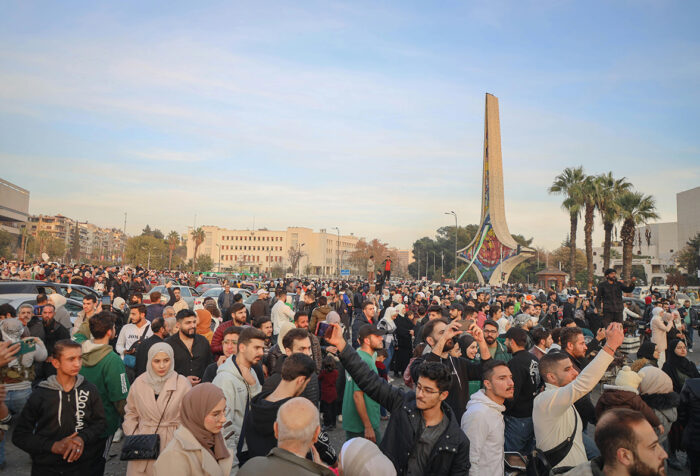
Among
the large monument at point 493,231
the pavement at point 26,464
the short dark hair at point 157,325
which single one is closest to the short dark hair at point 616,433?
the pavement at point 26,464

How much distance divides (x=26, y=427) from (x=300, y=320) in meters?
4.17

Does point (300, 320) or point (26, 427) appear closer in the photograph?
point (26, 427)

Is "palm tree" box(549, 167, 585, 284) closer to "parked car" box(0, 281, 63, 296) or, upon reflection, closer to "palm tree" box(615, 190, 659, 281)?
"palm tree" box(615, 190, 659, 281)

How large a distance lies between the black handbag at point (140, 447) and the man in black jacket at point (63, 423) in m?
0.78

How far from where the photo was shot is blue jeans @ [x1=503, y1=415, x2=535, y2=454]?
16.0ft

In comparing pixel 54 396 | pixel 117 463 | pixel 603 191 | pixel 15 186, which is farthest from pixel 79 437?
pixel 15 186

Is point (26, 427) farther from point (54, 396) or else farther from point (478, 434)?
point (478, 434)

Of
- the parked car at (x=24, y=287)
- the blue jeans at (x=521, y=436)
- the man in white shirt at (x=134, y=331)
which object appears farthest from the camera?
the parked car at (x=24, y=287)

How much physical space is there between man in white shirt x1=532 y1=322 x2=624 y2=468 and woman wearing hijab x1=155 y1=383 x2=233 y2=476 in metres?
2.44

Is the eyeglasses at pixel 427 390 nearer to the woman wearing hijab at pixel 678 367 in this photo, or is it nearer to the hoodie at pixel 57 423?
the hoodie at pixel 57 423

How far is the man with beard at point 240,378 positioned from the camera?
453 centimetres

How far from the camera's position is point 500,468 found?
151 inches

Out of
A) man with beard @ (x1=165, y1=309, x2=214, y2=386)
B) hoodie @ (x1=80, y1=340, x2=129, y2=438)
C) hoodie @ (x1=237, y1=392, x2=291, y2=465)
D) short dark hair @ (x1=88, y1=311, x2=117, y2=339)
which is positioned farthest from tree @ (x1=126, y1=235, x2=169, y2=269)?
hoodie @ (x1=237, y1=392, x2=291, y2=465)

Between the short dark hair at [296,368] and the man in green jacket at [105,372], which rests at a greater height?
the short dark hair at [296,368]
